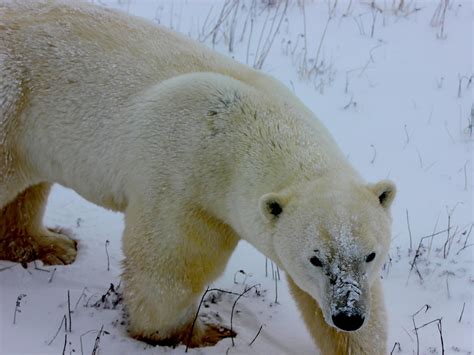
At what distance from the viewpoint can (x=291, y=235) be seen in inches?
135

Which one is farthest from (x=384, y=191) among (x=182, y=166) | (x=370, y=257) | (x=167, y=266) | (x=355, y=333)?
(x=167, y=266)

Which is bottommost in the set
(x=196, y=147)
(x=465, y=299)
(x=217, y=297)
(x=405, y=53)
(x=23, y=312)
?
(x=23, y=312)

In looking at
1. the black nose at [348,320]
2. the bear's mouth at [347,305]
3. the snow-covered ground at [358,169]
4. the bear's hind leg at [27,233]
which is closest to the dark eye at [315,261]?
the bear's mouth at [347,305]

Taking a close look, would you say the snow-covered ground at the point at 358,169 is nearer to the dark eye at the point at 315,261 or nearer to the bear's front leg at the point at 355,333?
the bear's front leg at the point at 355,333

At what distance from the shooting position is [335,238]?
3.27 m

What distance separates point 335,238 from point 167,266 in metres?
1.14

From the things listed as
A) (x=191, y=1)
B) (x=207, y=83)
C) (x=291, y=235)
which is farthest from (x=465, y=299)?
(x=191, y=1)

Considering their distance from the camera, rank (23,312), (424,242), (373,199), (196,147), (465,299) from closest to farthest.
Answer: (373,199)
(196,147)
(23,312)
(465,299)
(424,242)

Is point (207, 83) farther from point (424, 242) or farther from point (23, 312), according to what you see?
point (424, 242)

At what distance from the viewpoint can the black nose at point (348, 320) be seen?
3.23 m

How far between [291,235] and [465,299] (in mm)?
1967

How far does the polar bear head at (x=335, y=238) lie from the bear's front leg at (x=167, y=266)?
1.85 feet

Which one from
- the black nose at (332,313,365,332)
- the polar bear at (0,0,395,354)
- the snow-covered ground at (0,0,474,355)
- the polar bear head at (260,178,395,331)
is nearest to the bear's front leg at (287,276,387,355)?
the polar bear at (0,0,395,354)

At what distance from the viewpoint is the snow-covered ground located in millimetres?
4457
